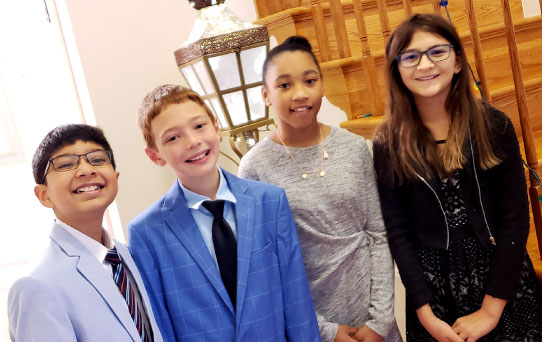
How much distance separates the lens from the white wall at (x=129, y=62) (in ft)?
7.99

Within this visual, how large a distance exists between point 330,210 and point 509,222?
0.43 m

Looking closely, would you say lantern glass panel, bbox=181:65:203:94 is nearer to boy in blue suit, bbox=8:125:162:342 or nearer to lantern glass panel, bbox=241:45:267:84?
lantern glass panel, bbox=241:45:267:84

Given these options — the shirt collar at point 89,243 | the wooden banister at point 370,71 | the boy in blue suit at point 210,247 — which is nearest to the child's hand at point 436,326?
the boy in blue suit at point 210,247

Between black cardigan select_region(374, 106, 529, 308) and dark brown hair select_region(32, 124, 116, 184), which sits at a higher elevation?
dark brown hair select_region(32, 124, 116, 184)

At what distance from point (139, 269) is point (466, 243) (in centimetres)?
78

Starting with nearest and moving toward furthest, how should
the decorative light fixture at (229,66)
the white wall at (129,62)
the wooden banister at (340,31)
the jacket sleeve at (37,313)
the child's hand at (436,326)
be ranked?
the jacket sleeve at (37,313)
the child's hand at (436,326)
the decorative light fixture at (229,66)
the wooden banister at (340,31)
the white wall at (129,62)

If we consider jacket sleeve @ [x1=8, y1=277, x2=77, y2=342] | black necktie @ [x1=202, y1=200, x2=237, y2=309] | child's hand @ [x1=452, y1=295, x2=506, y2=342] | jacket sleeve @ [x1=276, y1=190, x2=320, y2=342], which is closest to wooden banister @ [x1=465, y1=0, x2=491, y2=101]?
child's hand @ [x1=452, y1=295, x2=506, y2=342]

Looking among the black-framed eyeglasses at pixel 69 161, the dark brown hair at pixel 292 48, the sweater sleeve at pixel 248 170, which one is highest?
the dark brown hair at pixel 292 48

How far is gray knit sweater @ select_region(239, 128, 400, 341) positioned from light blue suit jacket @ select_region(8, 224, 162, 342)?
46cm

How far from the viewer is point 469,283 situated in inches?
55.1

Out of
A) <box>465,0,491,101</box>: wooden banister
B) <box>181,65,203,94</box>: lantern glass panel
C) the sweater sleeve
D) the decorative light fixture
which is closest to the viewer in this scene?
the sweater sleeve

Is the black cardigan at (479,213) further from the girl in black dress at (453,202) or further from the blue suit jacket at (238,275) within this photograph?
the blue suit jacket at (238,275)

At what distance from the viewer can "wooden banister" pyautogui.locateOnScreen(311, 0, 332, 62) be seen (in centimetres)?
228

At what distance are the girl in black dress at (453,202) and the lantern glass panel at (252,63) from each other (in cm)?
59
